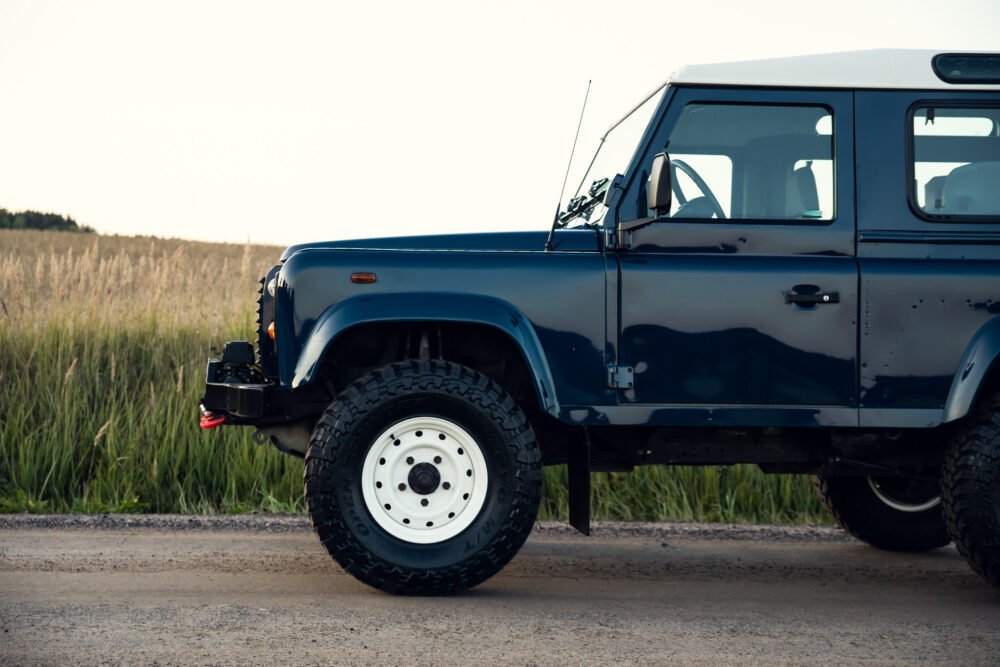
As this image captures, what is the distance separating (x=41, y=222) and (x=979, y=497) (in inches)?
1837

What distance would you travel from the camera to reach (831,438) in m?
5.23

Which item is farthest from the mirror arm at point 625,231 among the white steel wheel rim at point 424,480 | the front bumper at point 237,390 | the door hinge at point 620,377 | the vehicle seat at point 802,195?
the front bumper at point 237,390

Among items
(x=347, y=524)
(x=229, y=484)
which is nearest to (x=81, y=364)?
(x=229, y=484)

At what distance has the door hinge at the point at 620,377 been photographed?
192 inches

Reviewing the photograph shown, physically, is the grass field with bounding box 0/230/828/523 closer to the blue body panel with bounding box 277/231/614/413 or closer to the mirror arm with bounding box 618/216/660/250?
the blue body panel with bounding box 277/231/614/413

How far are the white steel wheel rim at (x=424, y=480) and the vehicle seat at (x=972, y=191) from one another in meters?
2.52

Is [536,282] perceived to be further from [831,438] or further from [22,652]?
[22,652]

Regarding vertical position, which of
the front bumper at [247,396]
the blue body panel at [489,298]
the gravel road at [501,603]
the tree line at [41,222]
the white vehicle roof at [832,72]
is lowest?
the gravel road at [501,603]

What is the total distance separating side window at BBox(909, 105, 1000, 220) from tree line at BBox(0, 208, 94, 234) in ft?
141

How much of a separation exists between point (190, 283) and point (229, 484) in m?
3.98

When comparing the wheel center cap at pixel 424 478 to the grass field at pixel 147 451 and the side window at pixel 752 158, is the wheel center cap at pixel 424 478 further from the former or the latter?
the grass field at pixel 147 451

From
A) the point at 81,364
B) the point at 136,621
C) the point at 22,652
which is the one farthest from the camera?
the point at 81,364

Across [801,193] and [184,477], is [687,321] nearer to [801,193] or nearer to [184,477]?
[801,193]

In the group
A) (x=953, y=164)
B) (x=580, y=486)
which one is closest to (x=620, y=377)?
(x=580, y=486)
